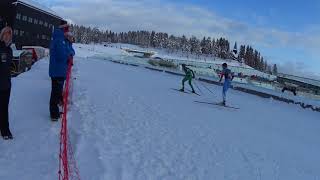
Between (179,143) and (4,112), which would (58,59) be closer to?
(4,112)

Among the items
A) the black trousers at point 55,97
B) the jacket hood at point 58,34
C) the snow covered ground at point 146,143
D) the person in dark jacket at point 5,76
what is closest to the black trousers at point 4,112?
the person in dark jacket at point 5,76

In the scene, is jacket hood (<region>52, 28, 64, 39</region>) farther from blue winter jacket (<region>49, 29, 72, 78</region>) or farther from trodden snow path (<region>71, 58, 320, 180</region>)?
trodden snow path (<region>71, 58, 320, 180</region>)

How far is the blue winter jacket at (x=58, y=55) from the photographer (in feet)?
35.1

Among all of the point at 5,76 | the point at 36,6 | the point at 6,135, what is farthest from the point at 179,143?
the point at 36,6

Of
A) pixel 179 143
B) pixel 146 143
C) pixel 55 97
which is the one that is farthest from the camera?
pixel 179 143

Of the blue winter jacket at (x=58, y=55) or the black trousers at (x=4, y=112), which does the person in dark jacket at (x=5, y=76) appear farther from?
the blue winter jacket at (x=58, y=55)

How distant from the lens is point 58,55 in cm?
1071

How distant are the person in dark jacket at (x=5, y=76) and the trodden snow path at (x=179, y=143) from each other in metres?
1.41

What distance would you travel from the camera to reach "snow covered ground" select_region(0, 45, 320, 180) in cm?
798

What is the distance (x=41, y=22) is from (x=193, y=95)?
2335 inches

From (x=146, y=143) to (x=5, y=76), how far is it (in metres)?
3.21

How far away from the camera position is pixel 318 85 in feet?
172

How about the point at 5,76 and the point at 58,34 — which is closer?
the point at 5,76

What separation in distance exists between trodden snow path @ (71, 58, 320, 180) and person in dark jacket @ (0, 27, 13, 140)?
1.41m
